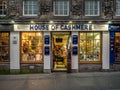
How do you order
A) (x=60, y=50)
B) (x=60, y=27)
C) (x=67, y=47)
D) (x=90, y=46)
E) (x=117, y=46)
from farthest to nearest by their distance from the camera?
(x=60, y=50), (x=67, y=47), (x=90, y=46), (x=117, y=46), (x=60, y=27)

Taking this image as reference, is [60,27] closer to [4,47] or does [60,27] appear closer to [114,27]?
[114,27]

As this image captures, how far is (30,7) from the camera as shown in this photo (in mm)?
21375

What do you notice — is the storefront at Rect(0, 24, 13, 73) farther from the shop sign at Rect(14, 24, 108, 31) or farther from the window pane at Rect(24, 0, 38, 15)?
the window pane at Rect(24, 0, 38, 15)

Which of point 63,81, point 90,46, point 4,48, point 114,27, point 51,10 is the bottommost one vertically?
point 63,81

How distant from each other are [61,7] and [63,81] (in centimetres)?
569

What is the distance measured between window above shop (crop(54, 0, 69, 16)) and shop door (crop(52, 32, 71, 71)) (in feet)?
4.51

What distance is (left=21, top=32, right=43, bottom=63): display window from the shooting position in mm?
21344

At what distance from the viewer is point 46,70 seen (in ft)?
69.3

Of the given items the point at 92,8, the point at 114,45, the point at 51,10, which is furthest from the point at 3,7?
the point at 114,45

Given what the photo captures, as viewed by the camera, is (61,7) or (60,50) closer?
(61,7)

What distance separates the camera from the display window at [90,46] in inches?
844

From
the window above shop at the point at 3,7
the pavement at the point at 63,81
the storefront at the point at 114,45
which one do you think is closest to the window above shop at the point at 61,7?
the storefront at the point at 114,45

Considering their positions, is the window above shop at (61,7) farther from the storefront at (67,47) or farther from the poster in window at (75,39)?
the poster in window at (75,39)

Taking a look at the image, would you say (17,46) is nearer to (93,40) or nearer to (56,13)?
(56,13)
